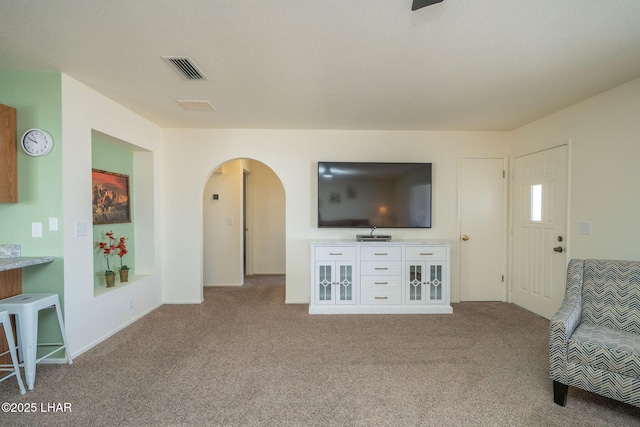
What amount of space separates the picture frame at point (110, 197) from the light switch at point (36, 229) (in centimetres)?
75

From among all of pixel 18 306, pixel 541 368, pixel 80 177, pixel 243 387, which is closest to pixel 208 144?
pixel 80 177

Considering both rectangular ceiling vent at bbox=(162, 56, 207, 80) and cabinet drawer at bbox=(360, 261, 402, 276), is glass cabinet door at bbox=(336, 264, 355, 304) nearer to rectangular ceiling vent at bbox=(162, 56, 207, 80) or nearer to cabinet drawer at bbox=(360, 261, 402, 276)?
cabinet drawer at bbox=(360, 261, 402, 276)

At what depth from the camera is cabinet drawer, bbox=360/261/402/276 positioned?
3.72m

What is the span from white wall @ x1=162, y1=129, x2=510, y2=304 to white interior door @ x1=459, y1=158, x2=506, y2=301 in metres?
0.15

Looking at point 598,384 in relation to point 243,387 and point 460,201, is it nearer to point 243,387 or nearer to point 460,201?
point 243,387

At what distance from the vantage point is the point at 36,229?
8.06 feet

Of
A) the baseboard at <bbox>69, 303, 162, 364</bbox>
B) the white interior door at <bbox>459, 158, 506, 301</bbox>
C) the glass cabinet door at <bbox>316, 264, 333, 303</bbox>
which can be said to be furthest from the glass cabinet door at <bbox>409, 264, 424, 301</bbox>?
the baseboard at <bbox>69, 303, 162, 364</bbox>

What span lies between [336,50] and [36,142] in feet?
8.44

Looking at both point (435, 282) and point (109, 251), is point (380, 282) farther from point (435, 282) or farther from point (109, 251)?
point (109, 251)

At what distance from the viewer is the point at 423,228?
412 cm

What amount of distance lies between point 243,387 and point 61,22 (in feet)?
8.78

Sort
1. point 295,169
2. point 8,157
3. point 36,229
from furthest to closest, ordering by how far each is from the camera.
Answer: point 295,169 < point 36,229 < point 8,157

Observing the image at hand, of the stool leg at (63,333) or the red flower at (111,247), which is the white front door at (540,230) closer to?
the stool leg at (63,333)

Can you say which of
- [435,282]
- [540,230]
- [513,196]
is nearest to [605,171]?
[540,230]
